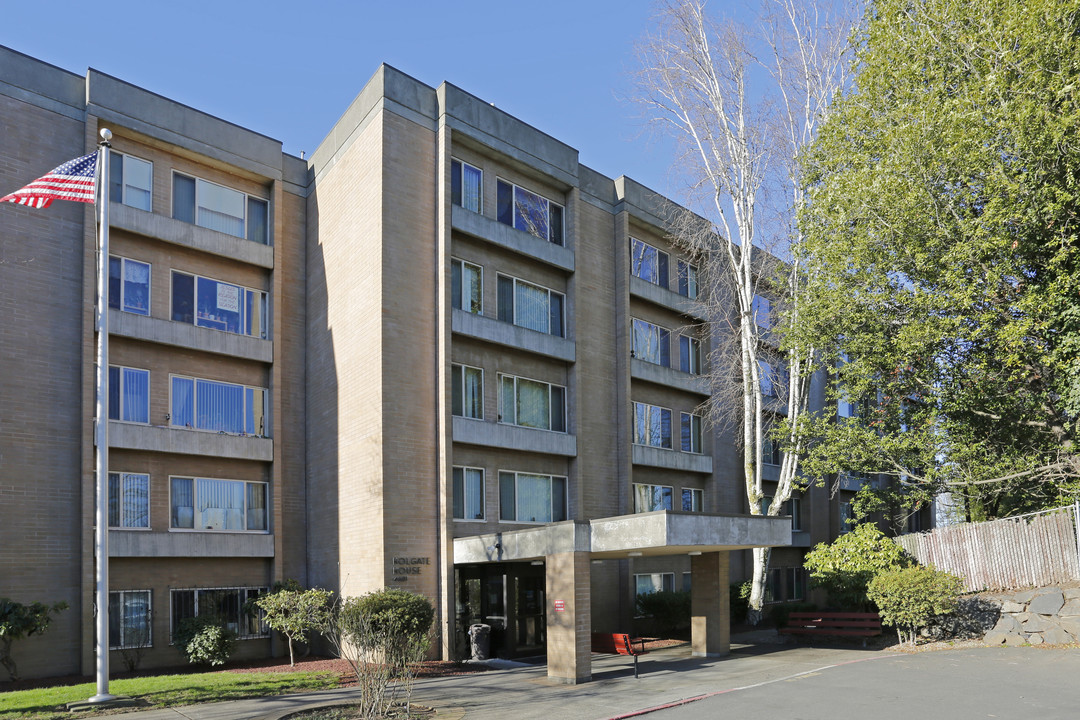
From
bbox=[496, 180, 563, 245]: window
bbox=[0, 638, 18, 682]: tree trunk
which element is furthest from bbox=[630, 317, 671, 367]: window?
bbox=[0, 638, 18, 682]: tree trunk

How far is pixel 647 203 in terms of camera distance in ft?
105

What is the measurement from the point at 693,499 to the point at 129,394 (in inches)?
800

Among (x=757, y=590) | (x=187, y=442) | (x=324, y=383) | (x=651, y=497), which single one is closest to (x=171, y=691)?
(x=187, y=442)

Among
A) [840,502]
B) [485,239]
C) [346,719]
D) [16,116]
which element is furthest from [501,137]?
[840,502]

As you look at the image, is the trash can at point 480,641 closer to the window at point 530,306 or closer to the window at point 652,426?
the window at point 530,306

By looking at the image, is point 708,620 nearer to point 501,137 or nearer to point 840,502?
point 501,137

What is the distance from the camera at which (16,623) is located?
18.7 metres

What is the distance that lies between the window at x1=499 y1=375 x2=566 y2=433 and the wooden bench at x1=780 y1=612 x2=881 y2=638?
29.3 feet

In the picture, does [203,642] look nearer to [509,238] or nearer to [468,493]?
[468,493]

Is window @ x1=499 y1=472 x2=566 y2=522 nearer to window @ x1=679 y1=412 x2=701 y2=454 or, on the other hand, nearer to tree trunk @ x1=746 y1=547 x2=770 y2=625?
tree trunk @ x1=746 y1=547 x2=770 y2=625

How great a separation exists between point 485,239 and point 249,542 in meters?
10.8

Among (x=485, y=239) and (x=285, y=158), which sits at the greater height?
(x=285, y=158)

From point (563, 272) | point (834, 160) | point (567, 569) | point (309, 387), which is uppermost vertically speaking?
point (834, 160)

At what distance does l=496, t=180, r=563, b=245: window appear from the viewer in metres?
26.9
